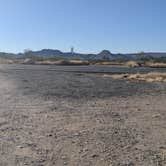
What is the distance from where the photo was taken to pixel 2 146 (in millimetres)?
9805

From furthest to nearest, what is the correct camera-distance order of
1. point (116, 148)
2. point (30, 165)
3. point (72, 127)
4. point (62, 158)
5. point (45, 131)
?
1. point (72, 127)
2. point (45, 131)
3. point (116, 148)
4. point (62, 158)
5. point (30, 165)

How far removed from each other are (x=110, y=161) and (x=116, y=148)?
125 cm

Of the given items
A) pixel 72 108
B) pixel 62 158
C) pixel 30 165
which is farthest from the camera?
pixel 72 108

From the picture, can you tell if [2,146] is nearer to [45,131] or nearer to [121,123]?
[45,131]

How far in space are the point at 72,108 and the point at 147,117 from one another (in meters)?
3.85

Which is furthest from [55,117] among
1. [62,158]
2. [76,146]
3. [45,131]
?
[62,158]

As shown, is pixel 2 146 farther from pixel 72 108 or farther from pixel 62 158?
pixel 72 108

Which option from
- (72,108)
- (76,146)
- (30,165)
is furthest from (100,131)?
(72,108)

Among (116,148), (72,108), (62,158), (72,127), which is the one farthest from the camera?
(72,108)

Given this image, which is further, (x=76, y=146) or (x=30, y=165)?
(x=76, y=146)

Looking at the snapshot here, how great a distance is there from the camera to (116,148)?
Result: 9.78 m

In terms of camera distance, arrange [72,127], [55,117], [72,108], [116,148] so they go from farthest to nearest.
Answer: [72,108]
[55,117]
[72,127]
[116,148]

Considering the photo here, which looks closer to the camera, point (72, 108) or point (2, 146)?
point (2, 146)

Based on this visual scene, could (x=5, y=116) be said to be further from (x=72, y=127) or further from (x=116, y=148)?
(x=116, y=148)
